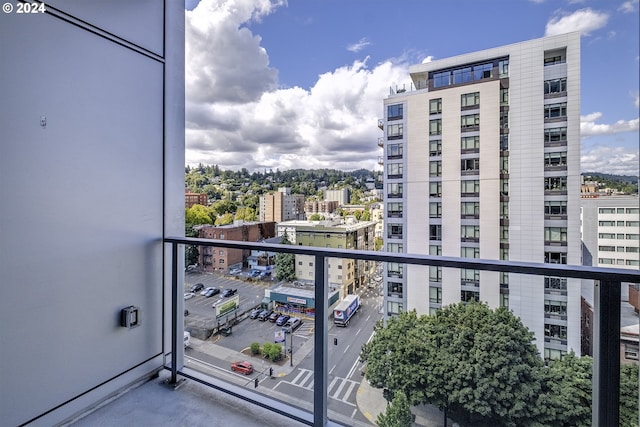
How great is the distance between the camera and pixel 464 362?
1.22 m

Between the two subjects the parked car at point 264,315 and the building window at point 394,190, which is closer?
the parked car at point 264,315

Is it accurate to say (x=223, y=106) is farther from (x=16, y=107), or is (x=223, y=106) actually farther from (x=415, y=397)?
(x=415, y=397)

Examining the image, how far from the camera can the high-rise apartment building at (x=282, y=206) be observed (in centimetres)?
249

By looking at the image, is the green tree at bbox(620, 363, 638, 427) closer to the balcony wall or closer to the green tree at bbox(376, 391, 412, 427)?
the green tree at bbox(376, 391, 412, 427)

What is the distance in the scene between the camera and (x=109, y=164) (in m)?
1.75

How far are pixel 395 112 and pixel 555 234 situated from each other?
166cm

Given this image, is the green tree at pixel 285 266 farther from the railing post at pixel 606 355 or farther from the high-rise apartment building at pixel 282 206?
the railing post at pixel 606 355

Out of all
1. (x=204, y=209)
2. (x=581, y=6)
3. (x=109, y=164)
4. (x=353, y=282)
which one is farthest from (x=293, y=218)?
(x=581, y=6)

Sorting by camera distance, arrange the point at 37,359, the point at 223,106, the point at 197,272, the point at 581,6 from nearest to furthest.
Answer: the point at 37,359, the point at 197,272, the point at 581,6, the point at 223,106

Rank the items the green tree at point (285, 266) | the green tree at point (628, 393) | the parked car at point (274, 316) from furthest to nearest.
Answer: the parked car at point (274, 316) → the green tree at point (285, 266) → the green tree at point (628, 393)

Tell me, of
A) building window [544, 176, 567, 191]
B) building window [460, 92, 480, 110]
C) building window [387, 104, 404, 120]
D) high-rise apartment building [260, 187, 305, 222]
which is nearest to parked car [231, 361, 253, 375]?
high-rise apartment building [260, 187, 305, 222]

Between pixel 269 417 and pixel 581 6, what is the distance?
365 cm

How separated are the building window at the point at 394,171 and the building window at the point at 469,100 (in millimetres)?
842

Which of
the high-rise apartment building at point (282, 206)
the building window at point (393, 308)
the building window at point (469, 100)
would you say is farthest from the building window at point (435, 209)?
the building window at point (393, 308)
